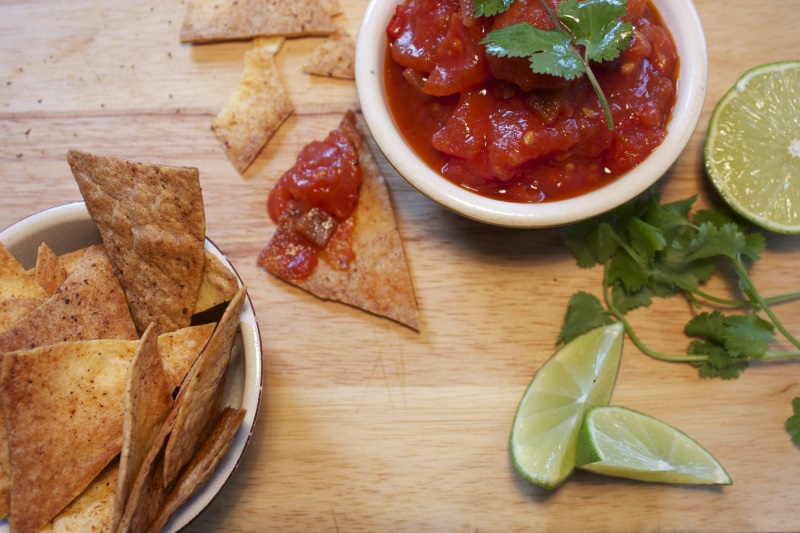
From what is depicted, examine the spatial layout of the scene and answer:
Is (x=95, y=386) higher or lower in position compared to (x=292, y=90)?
lower

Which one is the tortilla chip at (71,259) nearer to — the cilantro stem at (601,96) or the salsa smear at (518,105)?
the salsa smear at (518,105)

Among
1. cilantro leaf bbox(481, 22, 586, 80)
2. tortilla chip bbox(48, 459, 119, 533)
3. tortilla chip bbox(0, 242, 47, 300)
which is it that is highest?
cilantro leaf bbox(481, 22, 586, 80)

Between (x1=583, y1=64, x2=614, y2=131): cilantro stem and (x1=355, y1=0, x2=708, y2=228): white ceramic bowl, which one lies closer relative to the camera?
(x1=583, y1=64, x2=614, y2=131): cilantro stem

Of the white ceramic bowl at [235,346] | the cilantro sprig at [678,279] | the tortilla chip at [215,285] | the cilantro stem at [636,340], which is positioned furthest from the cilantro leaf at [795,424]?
the tortilla chip at [215,285]

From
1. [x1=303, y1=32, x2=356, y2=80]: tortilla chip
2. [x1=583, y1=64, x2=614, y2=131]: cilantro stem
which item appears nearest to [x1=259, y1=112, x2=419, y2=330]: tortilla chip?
[x1=303, y1=32, x2=356, y2=80]: tortilla chip

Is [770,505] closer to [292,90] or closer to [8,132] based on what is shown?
[292,90]

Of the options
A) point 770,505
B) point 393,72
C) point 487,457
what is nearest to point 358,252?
point 393,72

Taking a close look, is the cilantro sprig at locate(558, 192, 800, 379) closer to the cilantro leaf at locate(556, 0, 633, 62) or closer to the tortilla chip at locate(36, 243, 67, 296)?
the cilantro leaf at locate(556, 0, 633, 62)

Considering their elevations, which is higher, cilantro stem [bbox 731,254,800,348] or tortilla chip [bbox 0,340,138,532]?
tortilla chip [bbox 0,340,138,532]
